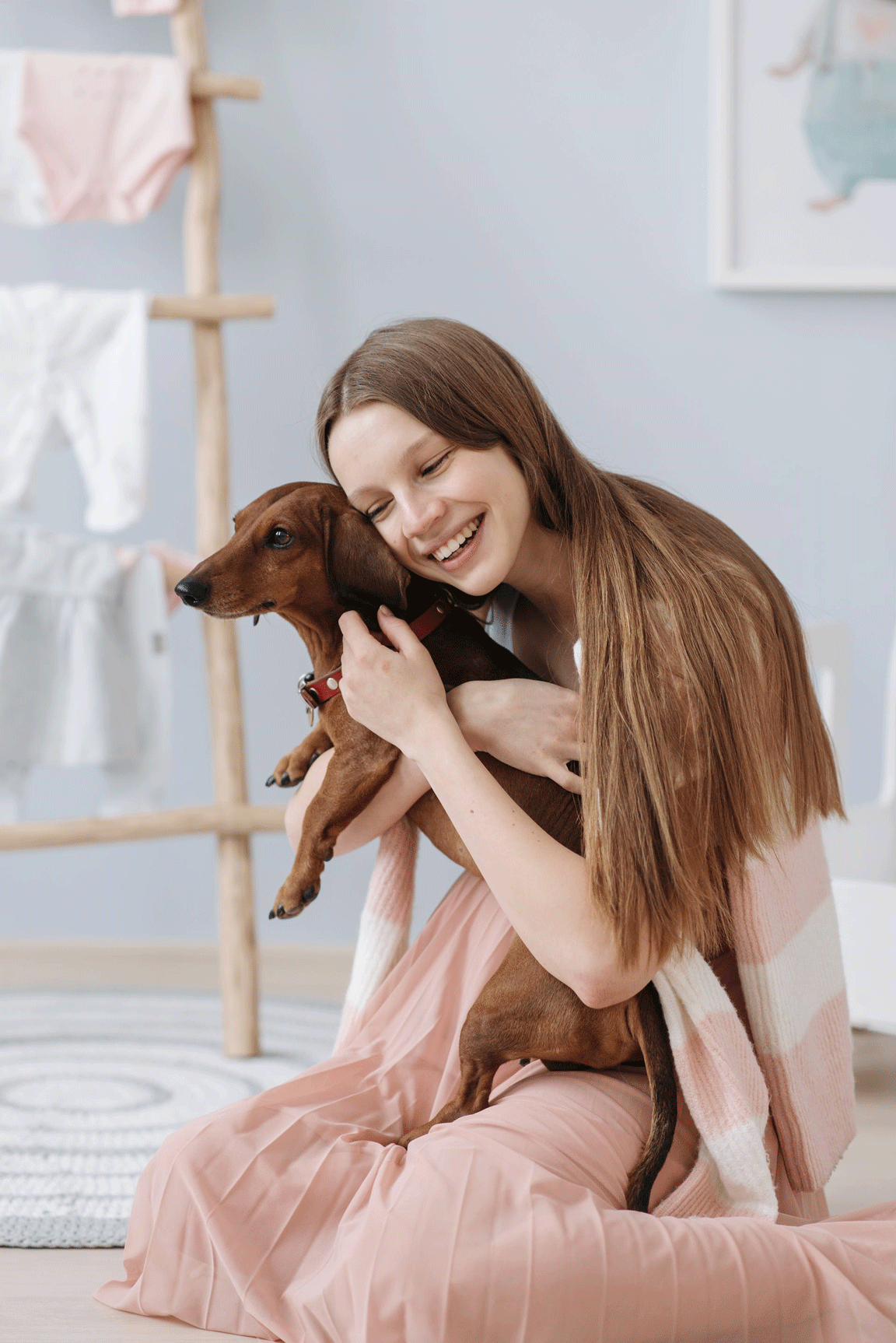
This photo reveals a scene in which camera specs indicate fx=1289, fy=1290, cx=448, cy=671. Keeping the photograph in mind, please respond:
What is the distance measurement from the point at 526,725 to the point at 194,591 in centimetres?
32

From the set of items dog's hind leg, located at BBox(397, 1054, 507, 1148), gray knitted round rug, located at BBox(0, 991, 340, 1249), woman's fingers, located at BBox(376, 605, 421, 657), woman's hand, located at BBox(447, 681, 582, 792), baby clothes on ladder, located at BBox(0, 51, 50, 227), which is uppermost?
baby clothes on ladder, located at BBox(0, 51, 50, 227)

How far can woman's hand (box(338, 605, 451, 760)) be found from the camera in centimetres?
113

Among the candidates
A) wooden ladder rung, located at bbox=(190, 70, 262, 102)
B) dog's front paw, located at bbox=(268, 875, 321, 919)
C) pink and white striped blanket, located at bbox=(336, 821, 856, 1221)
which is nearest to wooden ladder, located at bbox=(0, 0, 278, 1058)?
wooden ladder rung, located at bbox=(190, 70, 262, 102)

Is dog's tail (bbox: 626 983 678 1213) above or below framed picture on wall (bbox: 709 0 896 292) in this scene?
below

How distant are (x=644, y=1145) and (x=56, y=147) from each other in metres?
1.74

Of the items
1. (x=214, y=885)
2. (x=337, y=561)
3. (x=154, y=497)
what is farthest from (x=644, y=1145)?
(x=154, y=497)

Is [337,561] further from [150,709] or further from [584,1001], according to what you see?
[150,709]

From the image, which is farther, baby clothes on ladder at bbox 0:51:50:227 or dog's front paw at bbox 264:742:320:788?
baby clothes on ladder at bbox 0:51:50:227

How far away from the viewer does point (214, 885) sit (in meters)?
2.56

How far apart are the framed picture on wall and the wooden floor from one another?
1.55 metres

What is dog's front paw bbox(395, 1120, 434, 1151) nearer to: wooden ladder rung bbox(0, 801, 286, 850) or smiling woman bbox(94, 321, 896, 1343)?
smiling woman bbox(94, 321, 896, 1343)

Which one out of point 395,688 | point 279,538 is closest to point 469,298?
point 279,538

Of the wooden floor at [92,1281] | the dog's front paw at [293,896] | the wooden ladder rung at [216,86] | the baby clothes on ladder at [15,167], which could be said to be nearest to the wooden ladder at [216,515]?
the wooden ladder rung at [216,86]

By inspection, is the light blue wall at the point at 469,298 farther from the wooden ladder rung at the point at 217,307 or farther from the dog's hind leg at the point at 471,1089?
the dog's hind leg at the point at 471,1089
